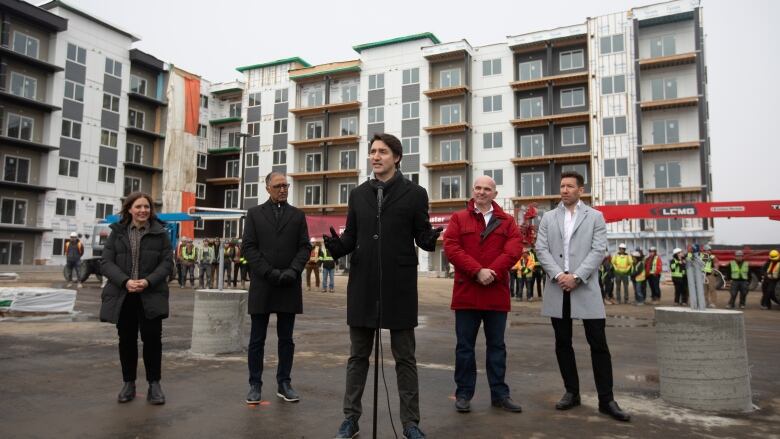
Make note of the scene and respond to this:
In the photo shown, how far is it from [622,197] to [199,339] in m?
33.5

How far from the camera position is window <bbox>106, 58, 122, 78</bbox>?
42.1 m

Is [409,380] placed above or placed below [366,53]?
below

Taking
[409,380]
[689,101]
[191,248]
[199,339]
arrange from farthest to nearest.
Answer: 1. [689,101]
2. [191,248]
3. [199,339]
4. [409,380]

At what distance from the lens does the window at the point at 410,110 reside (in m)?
42.2

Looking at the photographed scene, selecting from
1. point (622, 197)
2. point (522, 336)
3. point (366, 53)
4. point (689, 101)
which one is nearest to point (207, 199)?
point (366, 53)

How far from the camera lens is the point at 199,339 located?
727 centimetres

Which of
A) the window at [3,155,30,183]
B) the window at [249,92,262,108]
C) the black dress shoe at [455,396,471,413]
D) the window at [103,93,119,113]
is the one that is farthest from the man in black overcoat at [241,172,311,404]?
the window at [249,92,262,108]

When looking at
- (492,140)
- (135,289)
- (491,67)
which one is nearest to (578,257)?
(135,289)

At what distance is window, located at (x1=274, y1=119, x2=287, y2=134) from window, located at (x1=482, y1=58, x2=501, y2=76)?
1829 cm

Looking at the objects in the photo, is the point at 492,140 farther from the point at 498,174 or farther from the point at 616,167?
the point at 616,167

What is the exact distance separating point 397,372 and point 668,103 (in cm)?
3697

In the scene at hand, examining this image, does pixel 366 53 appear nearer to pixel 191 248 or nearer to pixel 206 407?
pixel 191 248

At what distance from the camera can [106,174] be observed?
4194 cm

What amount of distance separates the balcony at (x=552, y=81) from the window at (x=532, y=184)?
6.36 m
